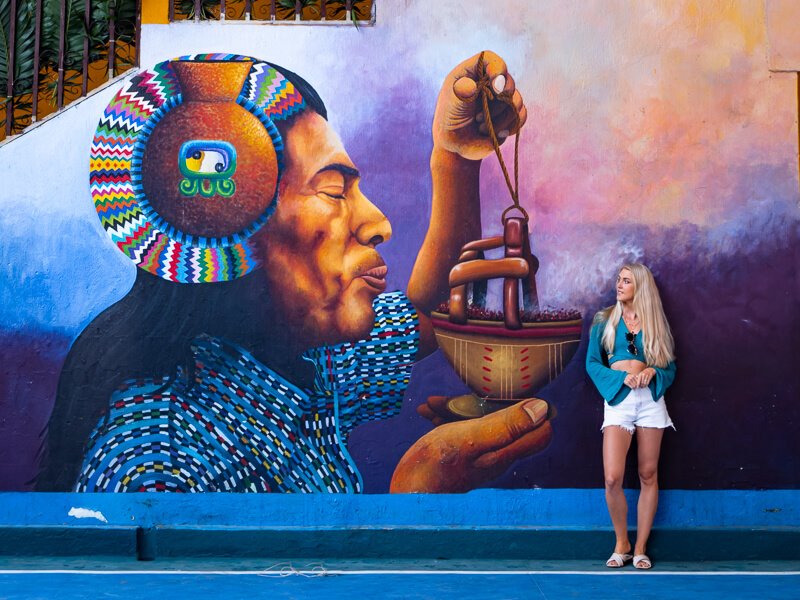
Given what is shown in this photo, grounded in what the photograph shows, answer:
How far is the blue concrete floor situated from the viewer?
562 cm

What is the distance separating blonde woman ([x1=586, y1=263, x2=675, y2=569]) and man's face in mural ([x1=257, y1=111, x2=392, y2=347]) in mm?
1667

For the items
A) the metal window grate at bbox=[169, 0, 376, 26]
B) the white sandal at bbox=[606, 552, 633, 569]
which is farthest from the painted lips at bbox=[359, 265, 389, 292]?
the white sandal at bbox=[606, 552, 633, 569]

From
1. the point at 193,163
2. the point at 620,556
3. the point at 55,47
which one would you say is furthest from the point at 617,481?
the point at 55,47

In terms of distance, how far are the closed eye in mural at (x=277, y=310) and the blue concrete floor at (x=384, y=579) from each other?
564 millimetres

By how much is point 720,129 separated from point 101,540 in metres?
5.20

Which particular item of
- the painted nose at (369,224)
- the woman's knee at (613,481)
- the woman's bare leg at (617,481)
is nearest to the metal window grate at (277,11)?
the painted nose at (369,224)

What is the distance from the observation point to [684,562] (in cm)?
643

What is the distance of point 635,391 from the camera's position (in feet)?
20.8

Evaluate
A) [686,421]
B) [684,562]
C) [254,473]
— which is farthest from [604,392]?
[254,473]

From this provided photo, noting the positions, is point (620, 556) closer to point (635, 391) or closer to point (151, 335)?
point (635, 391)

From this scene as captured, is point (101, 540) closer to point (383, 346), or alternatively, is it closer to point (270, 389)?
point (270, 389)

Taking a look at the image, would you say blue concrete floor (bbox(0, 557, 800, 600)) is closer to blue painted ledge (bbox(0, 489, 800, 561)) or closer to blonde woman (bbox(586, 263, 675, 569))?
blue painted ledge (bbox(0, 489, 800, 561))

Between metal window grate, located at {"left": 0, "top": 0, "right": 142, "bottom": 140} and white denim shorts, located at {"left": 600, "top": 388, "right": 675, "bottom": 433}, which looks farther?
metal window grate, located at {"left": 0, "top": 0, "right": 142, "bottom": 140}

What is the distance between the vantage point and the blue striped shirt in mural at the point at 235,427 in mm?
6605
